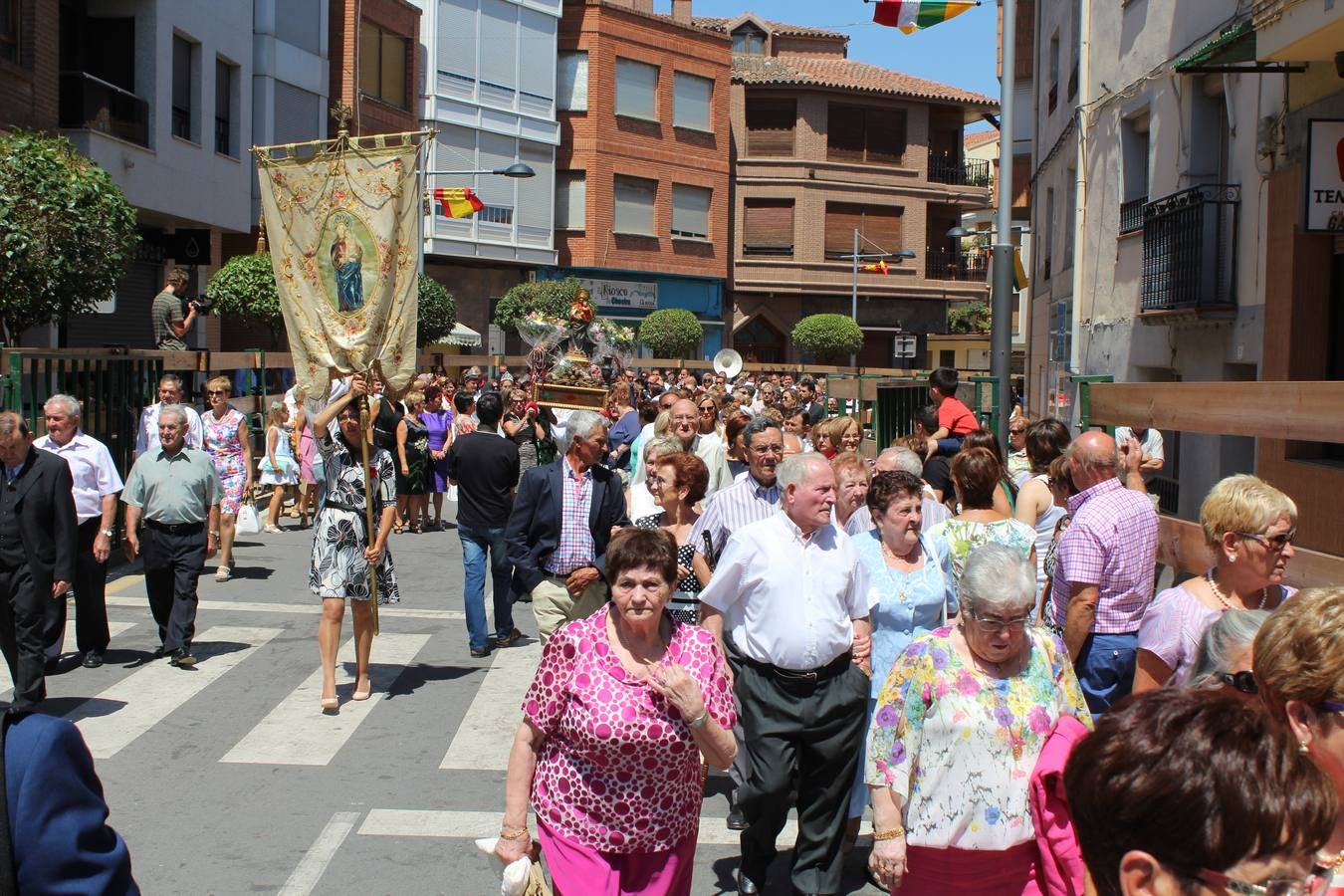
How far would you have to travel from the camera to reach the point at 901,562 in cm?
605

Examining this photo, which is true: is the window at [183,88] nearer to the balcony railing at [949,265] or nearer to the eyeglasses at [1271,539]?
the eyeglasses at [1271,539]

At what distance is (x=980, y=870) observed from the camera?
4359 millimetres

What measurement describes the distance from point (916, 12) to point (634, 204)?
3153cm

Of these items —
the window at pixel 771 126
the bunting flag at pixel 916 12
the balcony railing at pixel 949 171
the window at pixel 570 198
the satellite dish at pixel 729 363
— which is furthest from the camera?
the balcony railing at pixel 949 171

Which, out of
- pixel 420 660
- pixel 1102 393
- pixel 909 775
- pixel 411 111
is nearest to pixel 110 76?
pixel 411 111

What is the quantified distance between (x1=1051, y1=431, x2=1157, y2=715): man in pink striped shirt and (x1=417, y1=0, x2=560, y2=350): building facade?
113ft

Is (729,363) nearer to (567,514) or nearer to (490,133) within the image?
(490,133)

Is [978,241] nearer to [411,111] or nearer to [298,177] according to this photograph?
[411,111]

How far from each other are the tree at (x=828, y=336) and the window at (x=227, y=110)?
22162 millimetres

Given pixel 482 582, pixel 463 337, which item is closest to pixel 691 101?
pixel 463 337

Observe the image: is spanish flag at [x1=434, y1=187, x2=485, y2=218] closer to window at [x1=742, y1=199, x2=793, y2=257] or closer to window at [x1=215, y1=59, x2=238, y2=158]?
window at [x1=215, y1=59, x2=238, y2=158]

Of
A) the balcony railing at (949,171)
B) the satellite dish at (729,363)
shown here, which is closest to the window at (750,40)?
the balcony railing at (949,171)

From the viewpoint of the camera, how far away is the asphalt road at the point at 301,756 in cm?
623

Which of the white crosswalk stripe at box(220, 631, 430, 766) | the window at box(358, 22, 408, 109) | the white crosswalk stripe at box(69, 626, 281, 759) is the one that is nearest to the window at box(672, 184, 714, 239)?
the window at box(358, 22, 408, 109)
